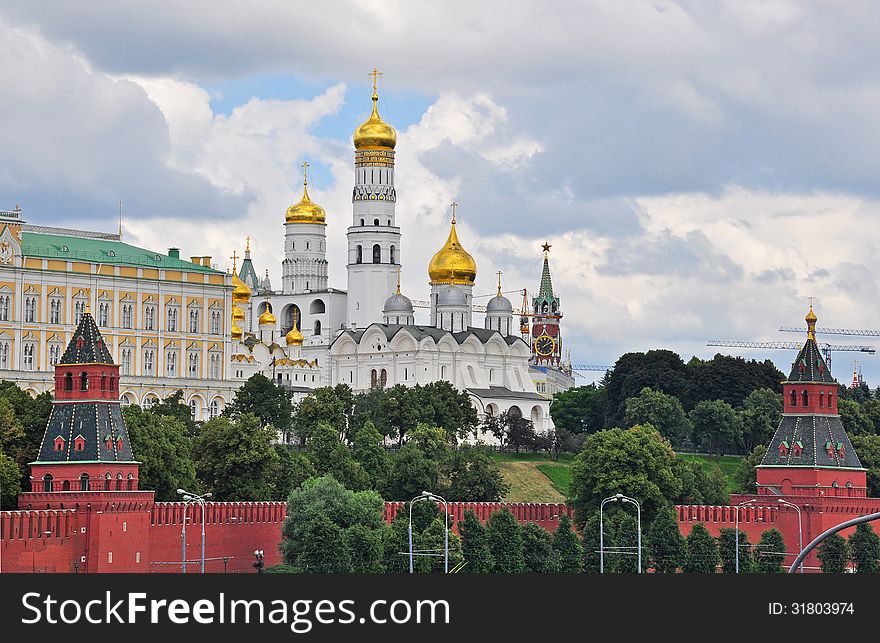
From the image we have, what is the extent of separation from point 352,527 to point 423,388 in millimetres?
58511

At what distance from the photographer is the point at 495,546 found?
133m

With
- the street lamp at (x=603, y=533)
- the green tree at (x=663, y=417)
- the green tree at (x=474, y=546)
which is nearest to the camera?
the street lamp at (x=603, y=533)

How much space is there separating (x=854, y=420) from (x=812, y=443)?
3517cm

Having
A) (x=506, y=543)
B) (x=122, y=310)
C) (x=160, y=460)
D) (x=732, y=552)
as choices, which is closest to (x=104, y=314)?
(x=122, y=310)

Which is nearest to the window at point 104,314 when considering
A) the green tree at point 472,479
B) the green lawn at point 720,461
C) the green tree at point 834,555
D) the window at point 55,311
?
the window at point 55,311

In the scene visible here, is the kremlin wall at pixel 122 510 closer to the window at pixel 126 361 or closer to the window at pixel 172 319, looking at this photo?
the window at pixel 126 361

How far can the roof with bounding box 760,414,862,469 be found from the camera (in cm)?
14575

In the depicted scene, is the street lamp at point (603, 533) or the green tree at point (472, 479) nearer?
the street lamp at point (603, 533)

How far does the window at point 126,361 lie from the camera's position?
618 feet

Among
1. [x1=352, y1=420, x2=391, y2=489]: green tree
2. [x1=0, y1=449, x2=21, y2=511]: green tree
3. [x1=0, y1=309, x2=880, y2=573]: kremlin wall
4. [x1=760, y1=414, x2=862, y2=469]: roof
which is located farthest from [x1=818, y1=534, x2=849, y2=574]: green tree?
[x1=0, y1=449, x2=21, y2=511]: green tree

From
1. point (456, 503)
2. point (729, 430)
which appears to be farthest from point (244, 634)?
point (729, 430)

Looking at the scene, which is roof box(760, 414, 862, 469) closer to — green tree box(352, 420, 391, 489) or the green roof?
green tree box(352, 420, 391, 489)

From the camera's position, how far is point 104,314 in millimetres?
187750

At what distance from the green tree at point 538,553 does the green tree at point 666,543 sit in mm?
4591
